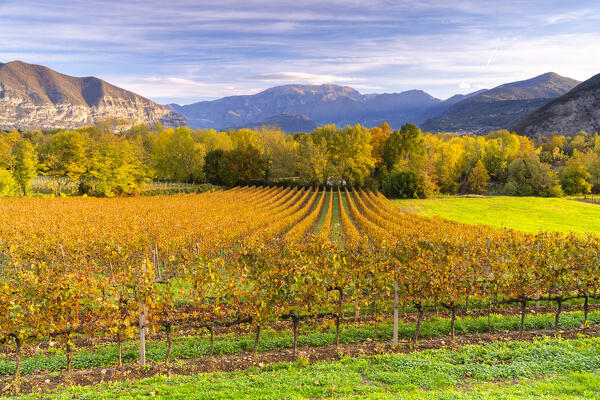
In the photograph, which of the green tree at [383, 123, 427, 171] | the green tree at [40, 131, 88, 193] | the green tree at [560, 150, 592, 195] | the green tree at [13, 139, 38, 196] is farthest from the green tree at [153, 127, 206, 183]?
the green tree at [560, 150, 592, 195]

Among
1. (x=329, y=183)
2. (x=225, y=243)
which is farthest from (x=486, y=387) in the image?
(x=329, y=183)

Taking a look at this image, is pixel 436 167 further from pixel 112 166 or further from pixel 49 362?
pixel 49 362

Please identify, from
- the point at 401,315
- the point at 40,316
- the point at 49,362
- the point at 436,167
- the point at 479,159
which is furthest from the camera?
the point at 479,159

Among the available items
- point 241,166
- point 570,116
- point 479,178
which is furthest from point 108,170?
point 570,116

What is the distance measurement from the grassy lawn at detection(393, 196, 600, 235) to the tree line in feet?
32.3

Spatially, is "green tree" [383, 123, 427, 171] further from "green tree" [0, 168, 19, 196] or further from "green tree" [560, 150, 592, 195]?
"green tree" [0, 168, 19, 196]

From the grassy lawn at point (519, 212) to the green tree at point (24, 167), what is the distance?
6304 centimetres

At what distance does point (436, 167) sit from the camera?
74.6 meters

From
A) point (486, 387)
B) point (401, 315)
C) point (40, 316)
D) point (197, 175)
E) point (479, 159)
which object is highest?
point (479, 159)

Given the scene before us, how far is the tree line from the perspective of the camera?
56.7 meters

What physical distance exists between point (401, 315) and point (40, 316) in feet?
42.9

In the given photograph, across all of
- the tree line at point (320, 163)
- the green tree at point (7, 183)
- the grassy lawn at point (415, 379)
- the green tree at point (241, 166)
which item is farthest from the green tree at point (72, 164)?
the grassy lawn at point (415, 379)

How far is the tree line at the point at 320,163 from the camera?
5666cm

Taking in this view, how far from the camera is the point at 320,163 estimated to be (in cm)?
7306
